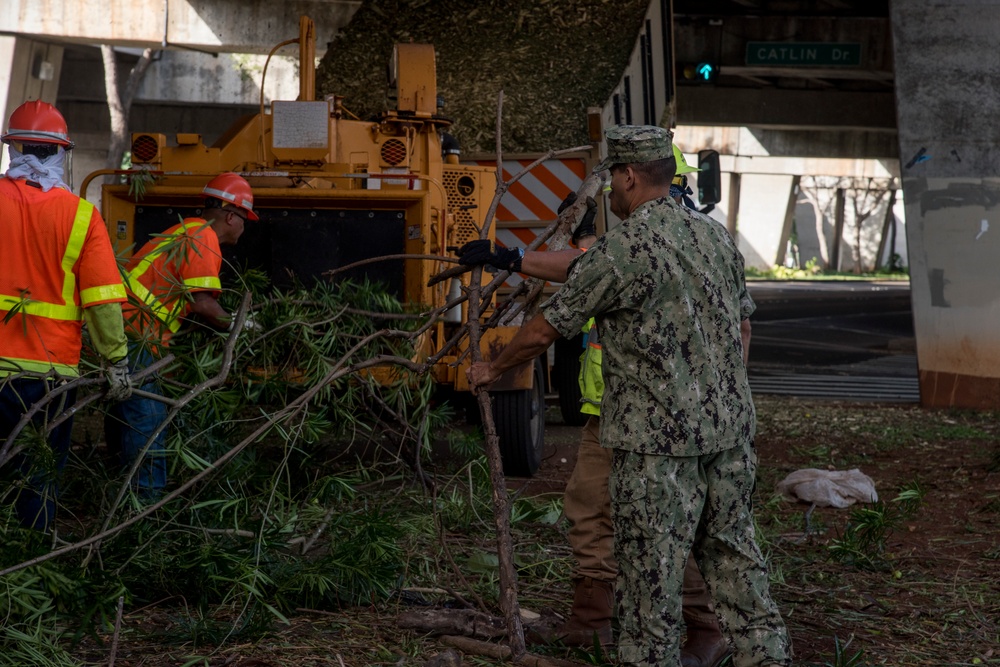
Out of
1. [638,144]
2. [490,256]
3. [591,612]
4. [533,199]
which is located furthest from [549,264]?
[533,199]

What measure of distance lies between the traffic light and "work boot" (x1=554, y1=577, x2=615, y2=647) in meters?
13.3

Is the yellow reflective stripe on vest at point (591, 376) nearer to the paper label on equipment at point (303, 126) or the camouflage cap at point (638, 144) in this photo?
the camouflage cap at point (638, 144)

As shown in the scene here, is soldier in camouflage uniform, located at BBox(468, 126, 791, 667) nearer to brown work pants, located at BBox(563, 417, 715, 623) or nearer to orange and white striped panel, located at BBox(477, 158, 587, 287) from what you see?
brown work pants, located at BBox(563, 417, 715, 623)

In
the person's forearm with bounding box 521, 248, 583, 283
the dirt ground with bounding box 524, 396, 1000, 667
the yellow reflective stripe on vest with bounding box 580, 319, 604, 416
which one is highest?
the person's forearm with bounding box 521, 248, 583, 283

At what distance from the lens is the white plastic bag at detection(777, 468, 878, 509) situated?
6.71 metres

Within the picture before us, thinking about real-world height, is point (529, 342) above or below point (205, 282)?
below

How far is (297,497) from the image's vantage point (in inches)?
214

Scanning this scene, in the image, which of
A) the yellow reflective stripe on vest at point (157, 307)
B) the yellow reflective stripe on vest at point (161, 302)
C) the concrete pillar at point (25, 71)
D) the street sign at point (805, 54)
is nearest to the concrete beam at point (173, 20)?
the concrete pillar at point (25, 71)

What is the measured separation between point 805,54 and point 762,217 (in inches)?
938

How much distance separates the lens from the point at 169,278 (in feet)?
17.0

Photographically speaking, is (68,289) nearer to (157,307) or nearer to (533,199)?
(157,307)

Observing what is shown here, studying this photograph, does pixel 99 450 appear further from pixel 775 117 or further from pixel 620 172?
pixel 775 117

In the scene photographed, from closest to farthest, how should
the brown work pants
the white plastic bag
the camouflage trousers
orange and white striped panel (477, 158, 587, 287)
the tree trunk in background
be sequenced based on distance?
1. the camouflage trousers
2. the brown work pants
3. the white plastic bag
4. orange and white striped panel (477, 158, 587, 287)
5. the tree trunk in background

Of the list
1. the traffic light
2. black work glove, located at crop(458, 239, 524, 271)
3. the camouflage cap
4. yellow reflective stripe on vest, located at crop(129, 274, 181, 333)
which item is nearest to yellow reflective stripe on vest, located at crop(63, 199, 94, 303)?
yellow reflective stripe on vest, located at crop(129, 274, 181, 333)
